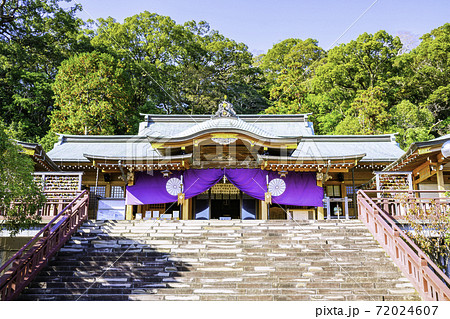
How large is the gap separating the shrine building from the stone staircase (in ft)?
10.7

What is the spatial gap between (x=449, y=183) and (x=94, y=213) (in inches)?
590

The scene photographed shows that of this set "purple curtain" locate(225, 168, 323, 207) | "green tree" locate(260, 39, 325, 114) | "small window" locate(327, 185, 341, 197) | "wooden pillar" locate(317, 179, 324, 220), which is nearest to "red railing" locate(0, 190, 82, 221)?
"purple curtain" locate(225, 168, 323, 207)

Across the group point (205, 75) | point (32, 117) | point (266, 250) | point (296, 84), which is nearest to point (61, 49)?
point (32, 117)

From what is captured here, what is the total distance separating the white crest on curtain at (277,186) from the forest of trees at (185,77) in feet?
43.4

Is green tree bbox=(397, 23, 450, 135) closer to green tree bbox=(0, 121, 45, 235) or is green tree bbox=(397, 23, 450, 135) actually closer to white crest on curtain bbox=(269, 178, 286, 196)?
white crest on curtain bbox=(269, 178, 286, 196)

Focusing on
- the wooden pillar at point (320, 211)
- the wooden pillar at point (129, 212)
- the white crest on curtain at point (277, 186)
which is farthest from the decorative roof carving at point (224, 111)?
the wooden pillar at point (129, 212)

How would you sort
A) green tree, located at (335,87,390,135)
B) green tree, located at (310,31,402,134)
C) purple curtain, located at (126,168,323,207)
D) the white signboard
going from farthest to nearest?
green tree, located at (310,31,402,134), green tree, located at (335,87,390,135), purple curtain, located at (126,168,323,207), the white signboard

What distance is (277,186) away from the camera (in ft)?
51.3

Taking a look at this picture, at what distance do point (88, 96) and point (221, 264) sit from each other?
21910mm

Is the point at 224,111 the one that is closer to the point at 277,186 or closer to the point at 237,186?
the point at 237,186

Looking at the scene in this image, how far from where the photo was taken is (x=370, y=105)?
2681 cm

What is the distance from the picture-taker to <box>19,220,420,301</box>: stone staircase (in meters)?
8.42

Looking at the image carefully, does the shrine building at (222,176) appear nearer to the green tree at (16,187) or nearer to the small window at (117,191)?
the small window at (117,191)

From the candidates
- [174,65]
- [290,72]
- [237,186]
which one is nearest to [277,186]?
[237,186]
